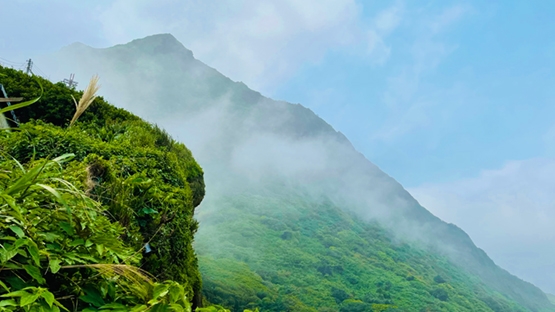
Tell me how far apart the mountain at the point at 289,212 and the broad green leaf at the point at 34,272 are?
14.0 metres

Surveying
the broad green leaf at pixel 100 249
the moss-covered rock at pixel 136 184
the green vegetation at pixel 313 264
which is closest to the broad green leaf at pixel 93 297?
the broad green leaf at pixel 100 249

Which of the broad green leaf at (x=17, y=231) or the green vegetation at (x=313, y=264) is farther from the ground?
the green vegetation at (x=313, y=264)

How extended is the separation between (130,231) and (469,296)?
77982 mm

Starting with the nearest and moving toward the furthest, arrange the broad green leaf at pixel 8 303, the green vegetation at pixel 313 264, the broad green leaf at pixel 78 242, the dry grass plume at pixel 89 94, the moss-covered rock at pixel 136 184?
1. the broad green leaf at pixel 8 303
2. the broad green leaf at pixel 78 242
3. the dry grass plume at pixel 89 94
4. the moss-covered rock at pixel 136 184
5. the green vegetation at pixel 313 264

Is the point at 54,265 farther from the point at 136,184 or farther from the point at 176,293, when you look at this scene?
the point at 136,184

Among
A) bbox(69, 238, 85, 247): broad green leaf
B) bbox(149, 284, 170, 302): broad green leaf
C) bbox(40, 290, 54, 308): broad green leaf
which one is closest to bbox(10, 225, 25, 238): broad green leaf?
bbox(69, 238, 85, 247): broad green leaf

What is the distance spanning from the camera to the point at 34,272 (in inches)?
71.0

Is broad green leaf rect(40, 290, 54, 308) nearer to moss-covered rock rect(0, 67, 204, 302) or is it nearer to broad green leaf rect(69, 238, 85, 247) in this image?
broad green leaf rect(69, 238, 85, 247)

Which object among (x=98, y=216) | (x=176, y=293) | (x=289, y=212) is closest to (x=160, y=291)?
(x=176, y=293)

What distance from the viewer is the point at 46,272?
191 cm

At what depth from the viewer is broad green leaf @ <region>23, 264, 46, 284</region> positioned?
1.78m

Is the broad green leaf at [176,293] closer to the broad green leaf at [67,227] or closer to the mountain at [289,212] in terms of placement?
the broad green leaf at [67,227]

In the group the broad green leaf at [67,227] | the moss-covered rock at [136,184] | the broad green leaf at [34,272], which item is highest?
the moss-covered rock at [136,184]

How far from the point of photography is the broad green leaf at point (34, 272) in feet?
5.84
